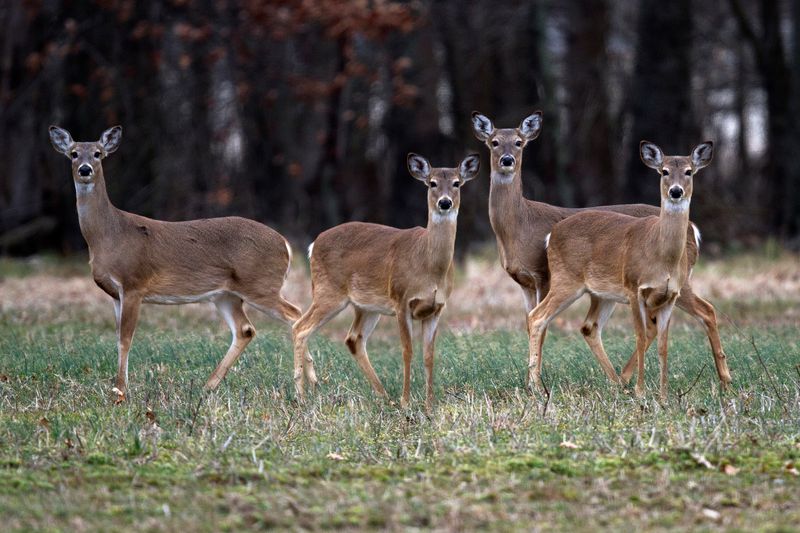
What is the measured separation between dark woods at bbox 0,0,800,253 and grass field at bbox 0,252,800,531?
358 inches

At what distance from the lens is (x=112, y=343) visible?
10812mm

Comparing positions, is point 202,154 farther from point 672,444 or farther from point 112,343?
point 672,444

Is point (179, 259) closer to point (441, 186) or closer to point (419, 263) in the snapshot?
point (419, 263)

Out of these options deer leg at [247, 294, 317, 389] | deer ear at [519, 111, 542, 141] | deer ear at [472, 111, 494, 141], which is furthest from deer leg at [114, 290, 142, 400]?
deer ear at [519, 111, 542, 141]

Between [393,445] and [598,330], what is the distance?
3.08m

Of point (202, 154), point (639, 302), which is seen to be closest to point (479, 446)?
point (639, 302)

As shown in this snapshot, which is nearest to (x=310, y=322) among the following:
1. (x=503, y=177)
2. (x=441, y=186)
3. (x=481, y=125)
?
(x=441, y=186)

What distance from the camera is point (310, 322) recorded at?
929 centimetres

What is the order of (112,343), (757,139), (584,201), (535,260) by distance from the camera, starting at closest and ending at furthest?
(535,260) < (112,343) < (584,201) < (757,139)

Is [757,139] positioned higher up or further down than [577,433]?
further down

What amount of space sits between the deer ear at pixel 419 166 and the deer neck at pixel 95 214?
7.00ft

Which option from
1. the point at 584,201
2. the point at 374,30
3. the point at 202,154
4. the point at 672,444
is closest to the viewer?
the point at 672,444

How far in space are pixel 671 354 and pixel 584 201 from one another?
1276cm

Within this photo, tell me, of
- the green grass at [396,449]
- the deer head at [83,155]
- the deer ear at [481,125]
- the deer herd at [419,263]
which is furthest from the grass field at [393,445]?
the deer ear at [481,125]
